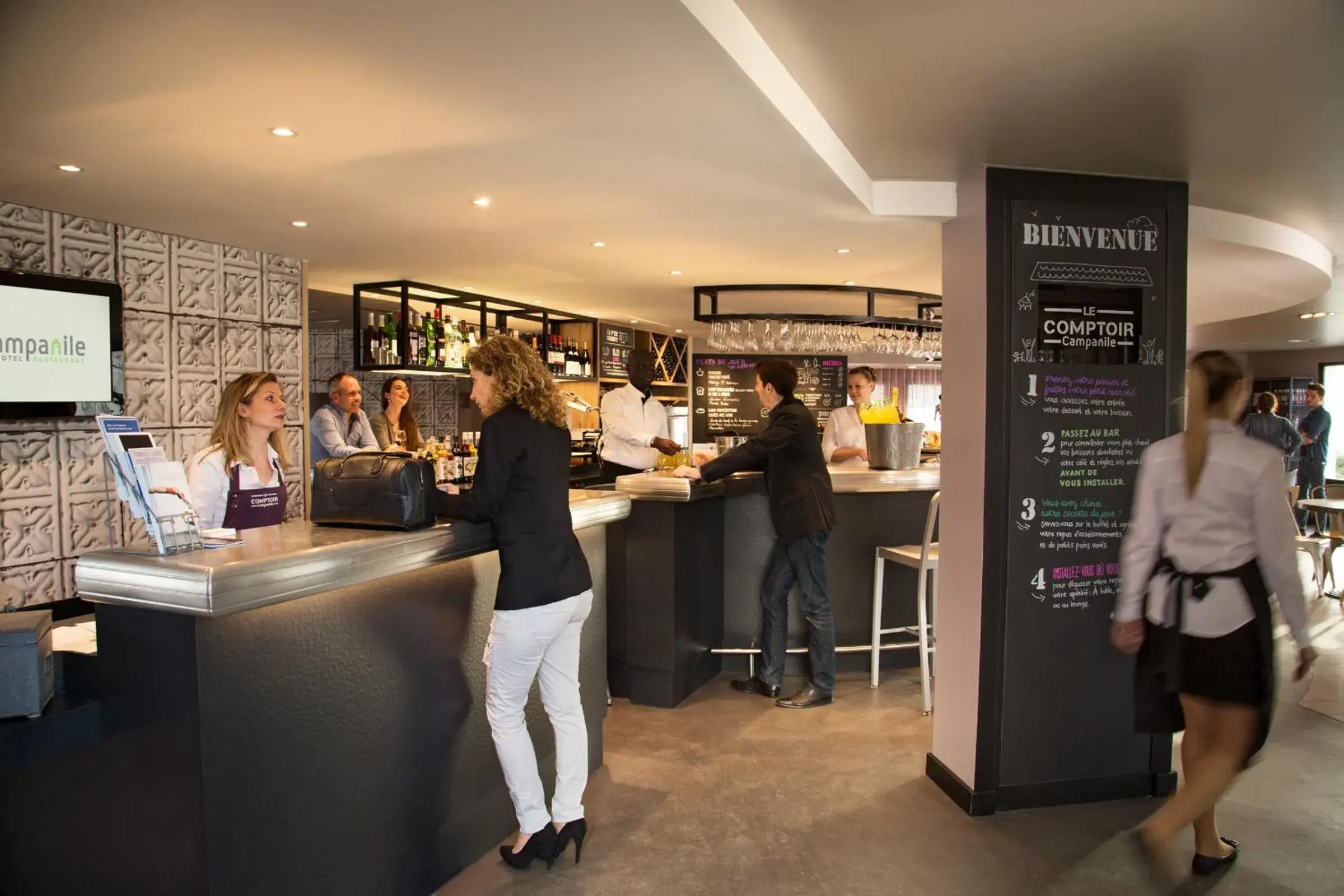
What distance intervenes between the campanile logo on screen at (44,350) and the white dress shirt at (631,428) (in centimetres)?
261

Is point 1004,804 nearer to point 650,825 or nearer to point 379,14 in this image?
point 650,825

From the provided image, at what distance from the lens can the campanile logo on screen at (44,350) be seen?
152 inches

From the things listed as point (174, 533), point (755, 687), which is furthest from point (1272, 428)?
point (174, 533)

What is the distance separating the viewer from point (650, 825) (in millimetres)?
3068

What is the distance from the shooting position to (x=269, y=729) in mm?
2002

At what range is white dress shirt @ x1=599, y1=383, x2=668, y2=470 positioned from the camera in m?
4.92

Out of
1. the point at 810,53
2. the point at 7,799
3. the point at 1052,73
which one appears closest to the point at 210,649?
the point at 7,799

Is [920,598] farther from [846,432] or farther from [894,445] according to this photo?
[846,432]

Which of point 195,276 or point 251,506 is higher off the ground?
point 195,276

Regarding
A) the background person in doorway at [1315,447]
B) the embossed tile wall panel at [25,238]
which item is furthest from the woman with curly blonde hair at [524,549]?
the background person in doorway at [1315,447]

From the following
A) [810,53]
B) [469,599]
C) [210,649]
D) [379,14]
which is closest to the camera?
[210,649]

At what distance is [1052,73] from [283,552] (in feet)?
8.03

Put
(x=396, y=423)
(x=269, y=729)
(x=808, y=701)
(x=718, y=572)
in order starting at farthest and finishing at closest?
(x=396, y=423) < (x=718, y=572) < (x=808, y=701) < (x=269, y=729)

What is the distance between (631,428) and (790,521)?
114 cm
